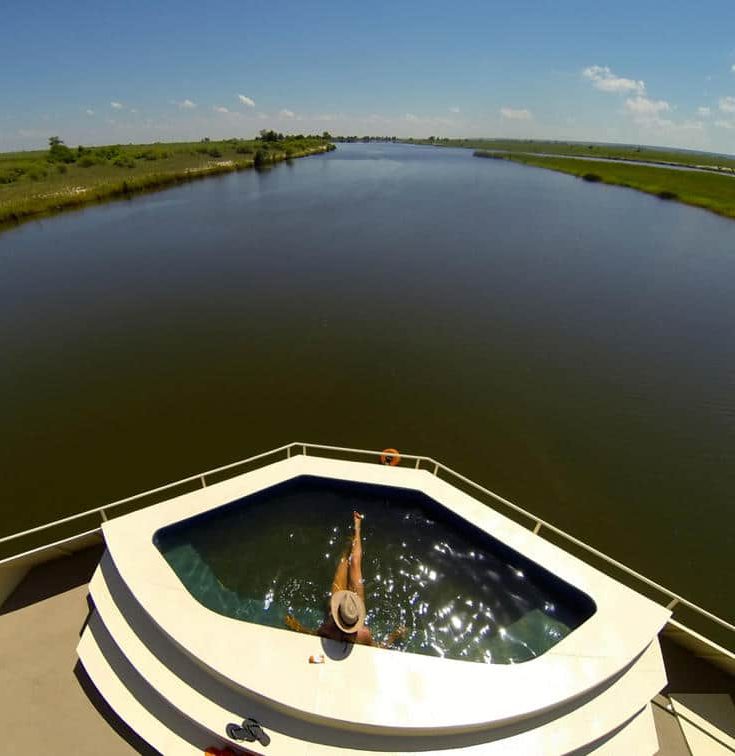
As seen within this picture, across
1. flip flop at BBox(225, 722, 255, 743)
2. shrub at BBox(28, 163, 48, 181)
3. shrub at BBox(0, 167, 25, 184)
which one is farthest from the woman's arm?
shrub at BBox(28, 163, 48, 181)

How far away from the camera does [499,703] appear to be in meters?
5.65

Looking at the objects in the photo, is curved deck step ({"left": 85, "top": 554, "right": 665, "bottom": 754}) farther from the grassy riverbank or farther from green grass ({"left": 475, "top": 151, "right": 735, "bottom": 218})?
green grass ({"left": 475, "top": 151, "right": 735, "bottom": 218})

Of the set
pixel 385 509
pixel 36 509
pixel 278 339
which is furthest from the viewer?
pixel 278 339

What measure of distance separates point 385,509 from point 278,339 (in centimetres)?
1337

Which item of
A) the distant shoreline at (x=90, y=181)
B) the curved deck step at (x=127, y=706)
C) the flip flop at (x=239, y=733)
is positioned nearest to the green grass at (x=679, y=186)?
the flip flop at (x=239, y=733)

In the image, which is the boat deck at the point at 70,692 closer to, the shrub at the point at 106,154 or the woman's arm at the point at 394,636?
the woman's arm at the point at 394,636

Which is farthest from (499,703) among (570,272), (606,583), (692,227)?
(692,227)

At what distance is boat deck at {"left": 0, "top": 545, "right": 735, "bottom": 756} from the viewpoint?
617cm

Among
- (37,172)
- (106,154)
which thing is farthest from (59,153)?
(37,172)

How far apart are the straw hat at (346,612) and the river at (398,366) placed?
25.3 feet

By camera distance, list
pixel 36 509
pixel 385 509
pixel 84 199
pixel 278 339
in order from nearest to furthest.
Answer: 1. pixel 385 509
2. pixel 36 509
3. pixel 278 339
4. pixel 84 199

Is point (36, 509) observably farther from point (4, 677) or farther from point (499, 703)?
point (499, 703)

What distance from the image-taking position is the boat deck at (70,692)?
6168mm

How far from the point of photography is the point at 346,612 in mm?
5852
